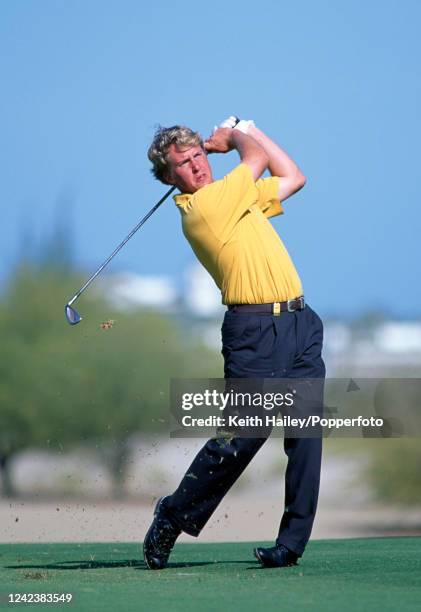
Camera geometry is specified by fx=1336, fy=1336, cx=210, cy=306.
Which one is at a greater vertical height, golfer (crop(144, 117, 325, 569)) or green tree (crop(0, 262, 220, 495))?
golfer (crop(144, 117, 325, 569))

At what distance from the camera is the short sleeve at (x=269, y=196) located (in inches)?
207

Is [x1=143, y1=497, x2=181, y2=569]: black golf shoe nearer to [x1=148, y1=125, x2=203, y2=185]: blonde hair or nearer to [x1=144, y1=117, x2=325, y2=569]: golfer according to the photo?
[x1=144, y1=117, x2=325, y2=569]: golfer

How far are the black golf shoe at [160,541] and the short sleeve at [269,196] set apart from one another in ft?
4.04

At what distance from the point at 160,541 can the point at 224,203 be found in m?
1.31

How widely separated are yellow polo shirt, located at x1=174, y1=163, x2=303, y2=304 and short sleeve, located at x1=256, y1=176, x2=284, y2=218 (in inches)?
6.2

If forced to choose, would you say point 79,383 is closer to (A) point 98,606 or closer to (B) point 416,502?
(B) point 416,502

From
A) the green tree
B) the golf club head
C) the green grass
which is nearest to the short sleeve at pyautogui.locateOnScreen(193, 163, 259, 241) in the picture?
the golf club head

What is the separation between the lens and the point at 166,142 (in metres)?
5.16

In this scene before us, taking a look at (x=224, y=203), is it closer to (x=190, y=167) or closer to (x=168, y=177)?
(x=190, y=167)

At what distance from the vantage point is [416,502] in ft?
39.1

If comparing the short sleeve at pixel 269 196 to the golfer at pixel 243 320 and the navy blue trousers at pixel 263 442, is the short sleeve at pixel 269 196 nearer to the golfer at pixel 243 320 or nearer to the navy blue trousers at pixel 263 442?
the golfer at pixel 243 320

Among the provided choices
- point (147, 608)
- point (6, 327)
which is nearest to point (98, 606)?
point (147, 608)

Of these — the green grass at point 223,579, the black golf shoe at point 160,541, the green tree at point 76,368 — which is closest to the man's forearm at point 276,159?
Answer: the black golf shoe at point 160,541

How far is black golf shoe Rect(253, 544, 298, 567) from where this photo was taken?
505 centimetres
